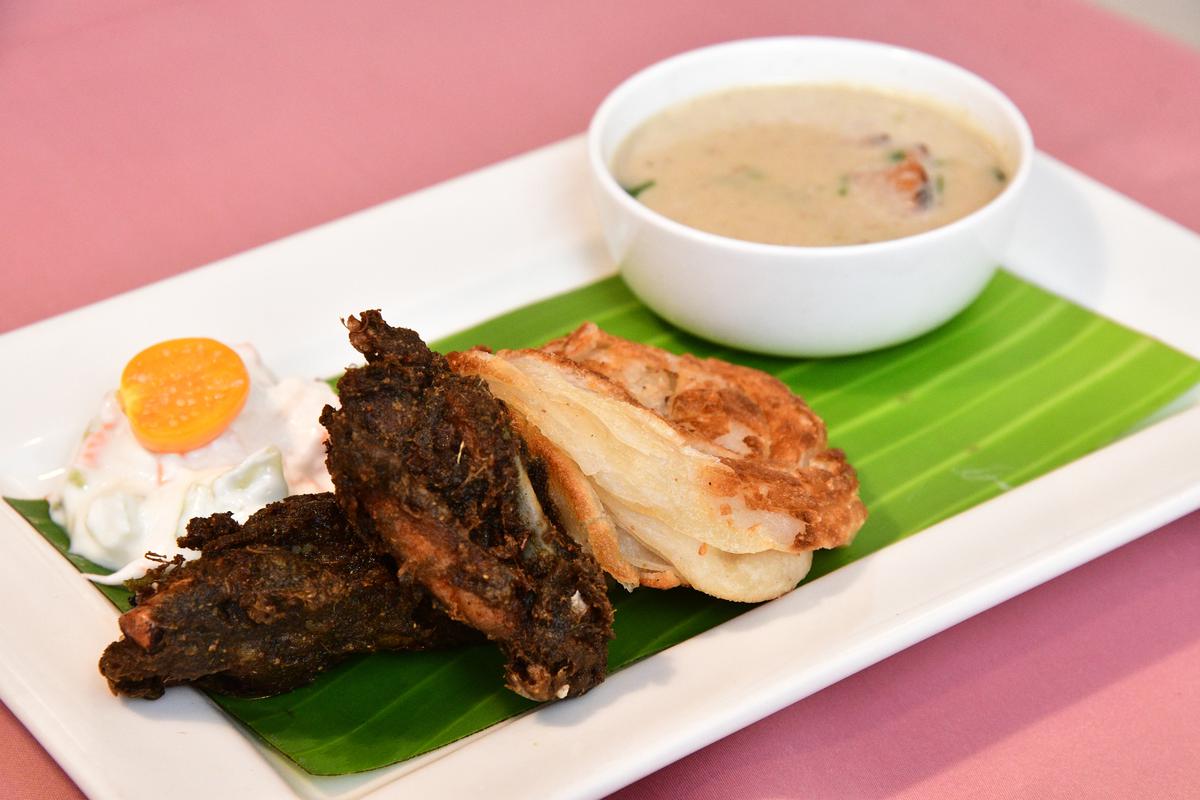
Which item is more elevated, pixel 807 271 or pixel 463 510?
pixel 463 510

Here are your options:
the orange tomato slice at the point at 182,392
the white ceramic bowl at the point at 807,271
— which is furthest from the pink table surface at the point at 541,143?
the white ceramic bowl at the point at 807,271

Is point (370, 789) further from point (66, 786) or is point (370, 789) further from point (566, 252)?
point (566, 252)

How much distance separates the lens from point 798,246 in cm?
450

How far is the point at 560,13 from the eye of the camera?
7.51 metres

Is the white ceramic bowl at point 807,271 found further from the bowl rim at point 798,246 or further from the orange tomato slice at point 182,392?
the orange tomato slice at point 182,392

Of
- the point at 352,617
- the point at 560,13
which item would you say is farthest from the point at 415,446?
the point at 560,13

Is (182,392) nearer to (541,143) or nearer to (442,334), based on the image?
(442,334)

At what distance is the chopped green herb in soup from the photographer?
4652mm

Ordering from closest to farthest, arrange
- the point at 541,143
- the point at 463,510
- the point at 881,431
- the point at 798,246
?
the point at 463,510 → the point at 881,431 → the point at 798,246 → the point at 541,143

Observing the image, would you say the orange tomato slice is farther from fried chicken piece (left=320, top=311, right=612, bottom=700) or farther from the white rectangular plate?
fried chicken piece (left=320, top=311, right=612, bottom=700)

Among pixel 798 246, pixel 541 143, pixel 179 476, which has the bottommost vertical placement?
pixel 541 143

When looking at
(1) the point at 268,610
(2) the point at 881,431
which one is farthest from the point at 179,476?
(2) the point at 881,431

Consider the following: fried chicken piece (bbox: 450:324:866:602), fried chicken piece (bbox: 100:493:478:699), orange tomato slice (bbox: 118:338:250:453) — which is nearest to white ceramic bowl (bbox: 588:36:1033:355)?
fried chicken piece (bbox: 450:324:866:602)

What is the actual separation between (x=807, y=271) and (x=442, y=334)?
4.69ft
